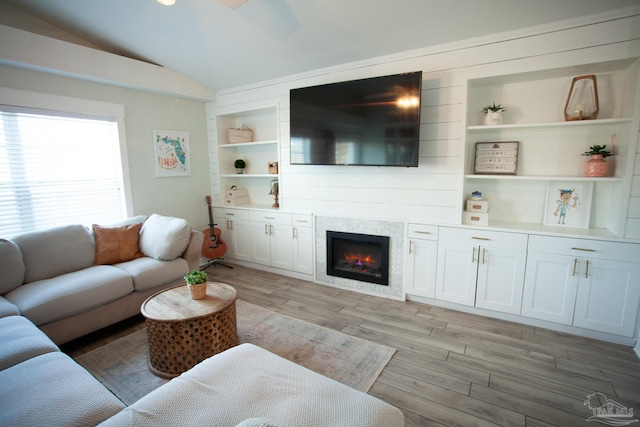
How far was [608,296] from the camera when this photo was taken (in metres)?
2.49

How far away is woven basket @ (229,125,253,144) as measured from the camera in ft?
14.9

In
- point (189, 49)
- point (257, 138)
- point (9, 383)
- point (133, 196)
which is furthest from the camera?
point (257, 138)

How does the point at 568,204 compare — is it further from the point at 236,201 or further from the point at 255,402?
the point at 236,201

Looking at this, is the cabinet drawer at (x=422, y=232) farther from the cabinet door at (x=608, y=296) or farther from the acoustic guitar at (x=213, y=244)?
the acoustic guitar at (x=213, y=244)

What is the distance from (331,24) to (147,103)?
256 centimetres

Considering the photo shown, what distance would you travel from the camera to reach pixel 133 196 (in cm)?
385

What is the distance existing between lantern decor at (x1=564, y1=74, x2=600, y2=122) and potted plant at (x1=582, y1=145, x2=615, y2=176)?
27cm

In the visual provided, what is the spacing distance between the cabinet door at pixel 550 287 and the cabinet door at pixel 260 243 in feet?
9.79

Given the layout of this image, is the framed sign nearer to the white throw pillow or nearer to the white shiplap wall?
the white shiplap wall

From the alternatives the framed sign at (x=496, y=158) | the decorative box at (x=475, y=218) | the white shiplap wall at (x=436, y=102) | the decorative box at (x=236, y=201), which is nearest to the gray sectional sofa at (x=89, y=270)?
the decorative box at (x=236, y=201)

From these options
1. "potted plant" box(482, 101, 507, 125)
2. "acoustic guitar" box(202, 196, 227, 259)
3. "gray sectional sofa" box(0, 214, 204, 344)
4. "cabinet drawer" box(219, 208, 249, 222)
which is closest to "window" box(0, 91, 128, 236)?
"gray sectional sofa" box(0, 214, 204, 344)

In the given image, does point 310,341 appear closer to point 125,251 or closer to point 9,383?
point 9,383

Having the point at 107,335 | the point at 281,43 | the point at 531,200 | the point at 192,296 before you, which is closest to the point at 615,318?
the point at 531,200

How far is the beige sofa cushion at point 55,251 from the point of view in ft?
8.77
